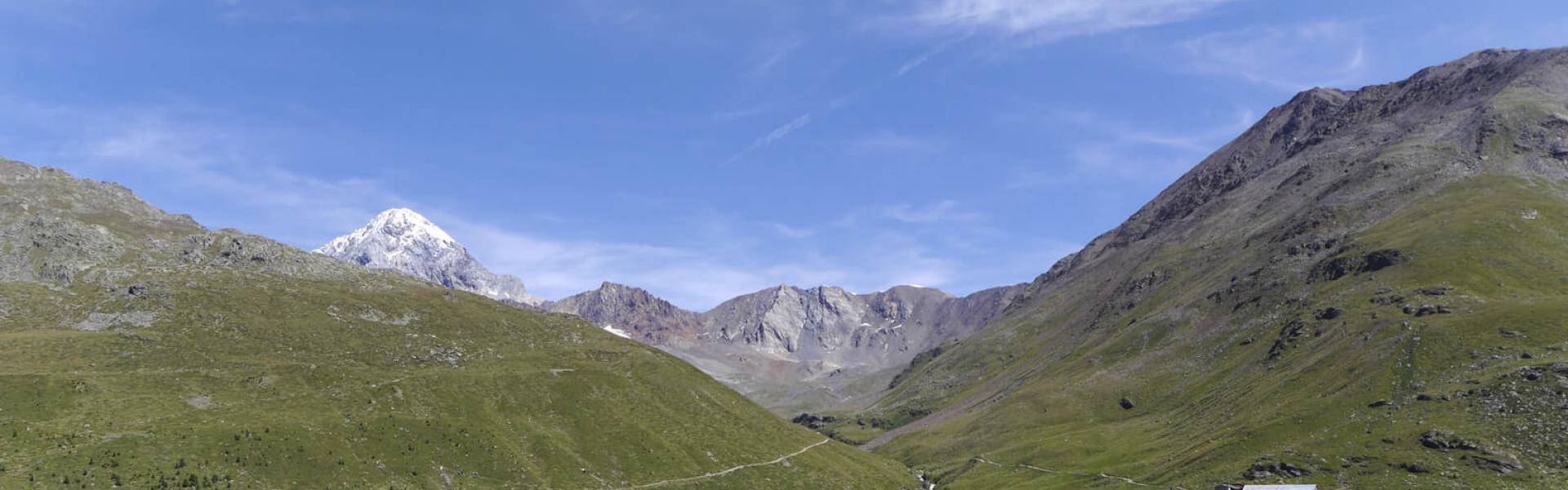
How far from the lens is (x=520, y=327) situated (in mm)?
A: 195125

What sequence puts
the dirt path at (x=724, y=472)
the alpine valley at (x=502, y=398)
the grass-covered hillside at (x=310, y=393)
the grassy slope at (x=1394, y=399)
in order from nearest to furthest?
the grass-covered hillside at (x=310, y=393) → the alpine valley at (x=502, y=398) → the grassy slope at (x=1394, y=399) → the dirt path at (x=724, y=472)

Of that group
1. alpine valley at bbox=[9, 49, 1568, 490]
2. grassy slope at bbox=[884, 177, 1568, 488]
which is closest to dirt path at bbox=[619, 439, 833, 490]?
alpine valley at bbox=[9, 49, 1568, 490]

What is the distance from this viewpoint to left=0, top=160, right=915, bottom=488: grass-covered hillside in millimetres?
102438

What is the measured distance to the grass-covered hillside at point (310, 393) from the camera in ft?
336

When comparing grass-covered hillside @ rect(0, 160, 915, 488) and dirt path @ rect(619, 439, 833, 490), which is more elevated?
grass-covered hillside @ rect(0, 160, 915, 488)

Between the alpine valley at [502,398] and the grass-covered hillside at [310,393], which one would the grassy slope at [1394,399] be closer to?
the alpine valley at [502,398]

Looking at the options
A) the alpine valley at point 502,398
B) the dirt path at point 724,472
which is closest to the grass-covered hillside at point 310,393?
the alpine valley at point 502,398

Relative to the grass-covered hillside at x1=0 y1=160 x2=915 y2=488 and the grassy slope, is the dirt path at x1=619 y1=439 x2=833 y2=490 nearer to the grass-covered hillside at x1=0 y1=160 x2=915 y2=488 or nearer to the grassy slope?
the grass-covered hillside at x1=0 y1=160 x2=915 y2=488

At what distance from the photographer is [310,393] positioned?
128625 millimetres

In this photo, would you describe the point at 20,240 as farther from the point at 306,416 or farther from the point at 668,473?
the point at 668,473

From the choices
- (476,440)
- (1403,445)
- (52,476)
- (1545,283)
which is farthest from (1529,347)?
(52,476)

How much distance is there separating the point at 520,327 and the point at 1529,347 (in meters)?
192

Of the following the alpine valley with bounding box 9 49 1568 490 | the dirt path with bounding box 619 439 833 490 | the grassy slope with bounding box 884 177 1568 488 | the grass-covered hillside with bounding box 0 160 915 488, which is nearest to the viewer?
the grass-covered hillside with bounding box 0 160 915 488

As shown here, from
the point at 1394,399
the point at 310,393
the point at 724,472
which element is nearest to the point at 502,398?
the point at 310,393
